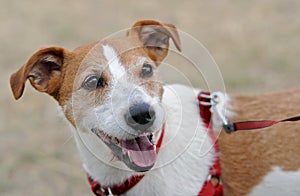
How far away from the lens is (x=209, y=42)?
7.63 meters

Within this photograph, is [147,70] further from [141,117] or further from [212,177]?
[212,177]

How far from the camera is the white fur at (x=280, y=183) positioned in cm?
341

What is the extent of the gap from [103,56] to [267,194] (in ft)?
4.18

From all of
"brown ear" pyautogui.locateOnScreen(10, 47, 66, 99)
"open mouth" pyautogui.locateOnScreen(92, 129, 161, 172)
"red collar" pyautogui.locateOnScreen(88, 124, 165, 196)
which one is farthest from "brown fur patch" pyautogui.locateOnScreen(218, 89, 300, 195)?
"brown ear" pyautogui.locateOnScreen(10, 47, 66, 99)

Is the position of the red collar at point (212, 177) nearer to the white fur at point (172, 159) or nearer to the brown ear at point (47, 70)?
the white fur at point (172, 159)

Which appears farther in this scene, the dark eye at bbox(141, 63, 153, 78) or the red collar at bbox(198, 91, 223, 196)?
the red collar at bbox(198, 91, 223, 196)

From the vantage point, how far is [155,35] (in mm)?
3541

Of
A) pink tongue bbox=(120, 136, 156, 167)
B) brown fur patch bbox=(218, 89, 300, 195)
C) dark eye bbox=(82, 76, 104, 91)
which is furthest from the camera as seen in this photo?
brown fur patch bbox=(218, 89, 300, 195)

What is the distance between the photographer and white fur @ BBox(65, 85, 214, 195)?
3322 millimetres

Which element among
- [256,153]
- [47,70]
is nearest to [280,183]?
[256,153]

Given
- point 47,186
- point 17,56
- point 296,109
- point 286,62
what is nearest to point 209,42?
point 286,62

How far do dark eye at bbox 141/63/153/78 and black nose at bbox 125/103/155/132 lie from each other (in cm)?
31

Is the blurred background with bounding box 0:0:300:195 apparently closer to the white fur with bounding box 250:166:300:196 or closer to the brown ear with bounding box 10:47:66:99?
the brown ear with bounding box 10:47:66:99

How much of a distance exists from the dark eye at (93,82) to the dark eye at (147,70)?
24cm
